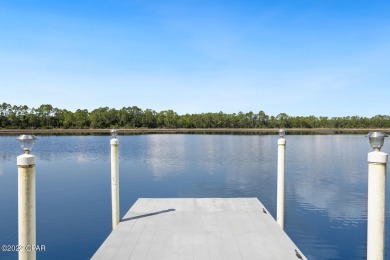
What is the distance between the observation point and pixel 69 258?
8.27m

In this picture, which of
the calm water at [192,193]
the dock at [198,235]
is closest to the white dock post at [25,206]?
the dock at [198,235]

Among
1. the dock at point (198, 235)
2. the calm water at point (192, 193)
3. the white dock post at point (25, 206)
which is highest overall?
the white dock post at point (25, 206)

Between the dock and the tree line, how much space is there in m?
122

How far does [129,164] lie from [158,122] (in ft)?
366

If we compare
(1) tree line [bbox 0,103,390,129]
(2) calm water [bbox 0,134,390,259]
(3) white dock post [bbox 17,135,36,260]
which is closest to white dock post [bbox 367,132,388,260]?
(3) white dock post [bbox 17,135,36,260]

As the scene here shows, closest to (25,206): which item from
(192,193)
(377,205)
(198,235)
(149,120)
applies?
(198,235)

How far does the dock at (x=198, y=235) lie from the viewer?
18.7 ft

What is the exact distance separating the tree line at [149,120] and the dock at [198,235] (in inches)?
4801

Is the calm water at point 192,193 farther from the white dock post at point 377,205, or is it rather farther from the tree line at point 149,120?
the tree line at point 149,120

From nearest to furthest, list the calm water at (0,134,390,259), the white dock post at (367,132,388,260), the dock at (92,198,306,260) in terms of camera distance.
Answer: the white dock post at (367,132,388,260) → the dock at (92,198,306,260) → the calm water at (0,134,390,259)

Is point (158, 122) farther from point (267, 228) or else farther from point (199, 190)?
point (267, 228)

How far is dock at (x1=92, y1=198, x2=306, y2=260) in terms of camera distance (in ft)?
18.7

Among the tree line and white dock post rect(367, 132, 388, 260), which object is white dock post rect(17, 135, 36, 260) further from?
the tree line

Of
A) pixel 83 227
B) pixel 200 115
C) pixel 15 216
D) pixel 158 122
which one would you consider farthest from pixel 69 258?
pixel 200 115
